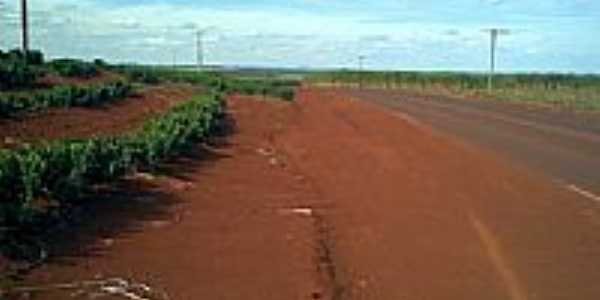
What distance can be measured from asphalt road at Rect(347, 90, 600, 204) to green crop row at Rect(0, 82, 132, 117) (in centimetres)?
1309

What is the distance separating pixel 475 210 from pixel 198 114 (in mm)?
19383

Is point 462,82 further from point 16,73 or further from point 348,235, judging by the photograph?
point 348,235

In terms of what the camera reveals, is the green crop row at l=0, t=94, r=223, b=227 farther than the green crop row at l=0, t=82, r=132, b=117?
No

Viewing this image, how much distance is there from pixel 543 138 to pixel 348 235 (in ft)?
82.6

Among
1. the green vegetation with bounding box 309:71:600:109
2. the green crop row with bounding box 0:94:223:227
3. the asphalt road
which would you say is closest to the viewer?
the green crop row with bounding box 0:94:223:227

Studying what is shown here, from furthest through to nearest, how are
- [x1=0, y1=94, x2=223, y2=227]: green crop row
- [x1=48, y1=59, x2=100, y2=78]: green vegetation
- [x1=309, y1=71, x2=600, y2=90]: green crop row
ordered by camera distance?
[x1=309, y1=71, x2=600, y2=90]: green crop row < [x1=48, y1=59, x2=100, y2=78]: green vegetation < [x1=0, y1=94, x2=223, y2=227]: green crop row

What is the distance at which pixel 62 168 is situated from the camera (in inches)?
664

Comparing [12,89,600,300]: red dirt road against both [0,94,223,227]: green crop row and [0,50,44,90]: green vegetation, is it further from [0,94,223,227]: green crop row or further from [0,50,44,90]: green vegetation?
[0,50,44,90]: green vegetation

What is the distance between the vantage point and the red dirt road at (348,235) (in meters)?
11.7

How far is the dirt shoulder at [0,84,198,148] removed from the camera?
2912cm

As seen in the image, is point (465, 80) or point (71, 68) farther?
point (465, 80)

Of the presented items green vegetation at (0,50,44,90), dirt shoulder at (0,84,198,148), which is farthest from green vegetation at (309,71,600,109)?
dirt shoulder at (0,84,198,148)

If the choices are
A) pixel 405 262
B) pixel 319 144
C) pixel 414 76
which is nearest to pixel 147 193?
pixel 405 262

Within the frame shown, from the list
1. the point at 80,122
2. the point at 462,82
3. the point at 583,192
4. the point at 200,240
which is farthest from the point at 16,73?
the point at 462,82
